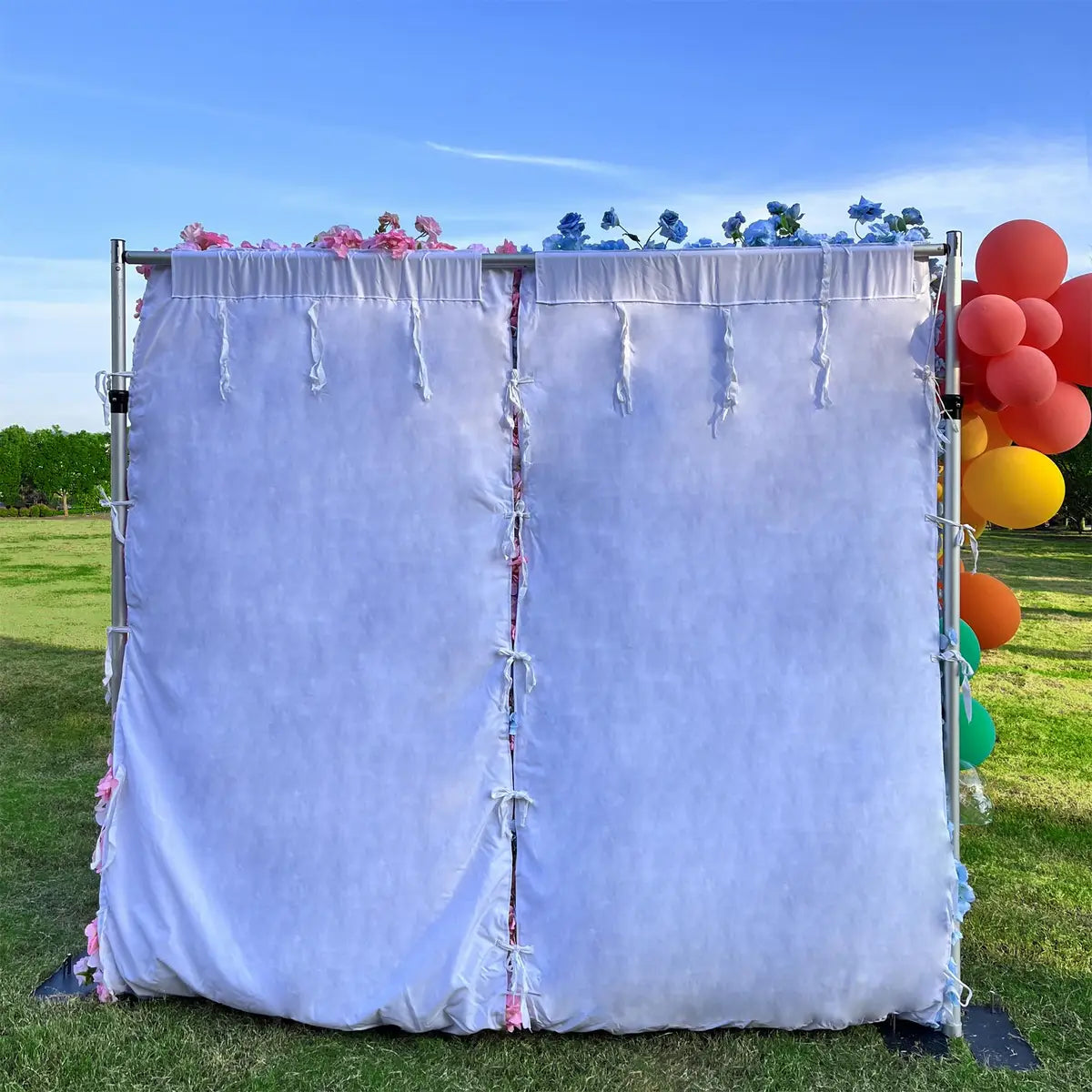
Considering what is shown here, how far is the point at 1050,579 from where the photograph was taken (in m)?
12.6

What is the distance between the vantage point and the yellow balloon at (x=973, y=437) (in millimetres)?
2646

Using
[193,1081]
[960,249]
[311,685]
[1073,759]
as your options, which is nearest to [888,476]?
[960,249]

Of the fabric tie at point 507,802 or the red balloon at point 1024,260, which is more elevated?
the red balloon at point 1024,260

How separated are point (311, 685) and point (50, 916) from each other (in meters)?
1.56

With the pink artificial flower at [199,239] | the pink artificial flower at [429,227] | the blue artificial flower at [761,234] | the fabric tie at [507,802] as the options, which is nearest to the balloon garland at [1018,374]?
the blue artificial flower at [761,234]

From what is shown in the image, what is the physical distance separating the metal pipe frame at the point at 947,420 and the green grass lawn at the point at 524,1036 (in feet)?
1.15

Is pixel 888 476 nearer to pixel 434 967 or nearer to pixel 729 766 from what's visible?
pixel 729 766

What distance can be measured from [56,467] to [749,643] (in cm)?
3062

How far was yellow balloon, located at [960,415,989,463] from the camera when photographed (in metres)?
2.65

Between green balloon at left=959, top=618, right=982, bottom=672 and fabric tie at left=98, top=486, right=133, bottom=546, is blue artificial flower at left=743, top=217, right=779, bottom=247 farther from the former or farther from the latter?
fabric tie at left=98, top=486, right=133, bottom=546

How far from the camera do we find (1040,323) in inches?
94.6

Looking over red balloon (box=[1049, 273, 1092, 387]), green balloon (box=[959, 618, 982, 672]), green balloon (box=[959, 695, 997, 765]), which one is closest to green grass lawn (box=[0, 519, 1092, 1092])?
green balloon (box=[959, 695, 997, 765])

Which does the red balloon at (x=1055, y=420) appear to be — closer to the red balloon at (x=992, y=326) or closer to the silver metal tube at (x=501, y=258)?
the red balloon at (x=992, y=326)

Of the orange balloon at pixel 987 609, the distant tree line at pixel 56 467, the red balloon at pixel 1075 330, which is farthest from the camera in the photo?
the distant tree line at pixel 56 467
